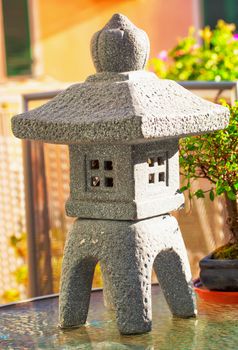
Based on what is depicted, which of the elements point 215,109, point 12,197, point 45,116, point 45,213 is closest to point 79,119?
point 45,116

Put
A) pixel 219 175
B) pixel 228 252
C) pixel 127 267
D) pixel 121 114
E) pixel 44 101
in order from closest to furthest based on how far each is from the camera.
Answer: pixel 121 114
pixel 127 267
pixel 219 175
pixel 228 252
pixel 44 101

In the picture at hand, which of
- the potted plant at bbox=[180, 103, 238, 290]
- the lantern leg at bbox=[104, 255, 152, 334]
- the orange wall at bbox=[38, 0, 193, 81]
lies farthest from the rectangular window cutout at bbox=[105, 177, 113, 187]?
the orange wall at bbox=[38, 0, 193, 81]

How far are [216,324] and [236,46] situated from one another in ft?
13.0

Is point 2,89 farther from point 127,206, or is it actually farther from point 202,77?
point 127,206

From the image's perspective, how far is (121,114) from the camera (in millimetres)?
3916

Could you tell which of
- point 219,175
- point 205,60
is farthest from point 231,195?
point 205,60

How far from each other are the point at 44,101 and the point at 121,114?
2.46m

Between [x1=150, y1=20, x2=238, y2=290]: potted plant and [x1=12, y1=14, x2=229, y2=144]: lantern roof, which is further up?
[x1=12, y1=14, x2=229, y2=144]: lantern roof

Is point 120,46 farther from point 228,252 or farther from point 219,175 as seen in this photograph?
point 228,252

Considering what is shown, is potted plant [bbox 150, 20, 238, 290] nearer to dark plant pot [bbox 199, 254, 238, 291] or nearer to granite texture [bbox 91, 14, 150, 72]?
dark plant pot [bbox 199, 254, 238, 291]

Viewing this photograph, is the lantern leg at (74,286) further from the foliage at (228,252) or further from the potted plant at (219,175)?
the foliage at (228,252)

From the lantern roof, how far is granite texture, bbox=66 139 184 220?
13 cm

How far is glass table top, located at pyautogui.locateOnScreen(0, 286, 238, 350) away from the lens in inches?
159

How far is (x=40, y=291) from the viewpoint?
6660 mm
